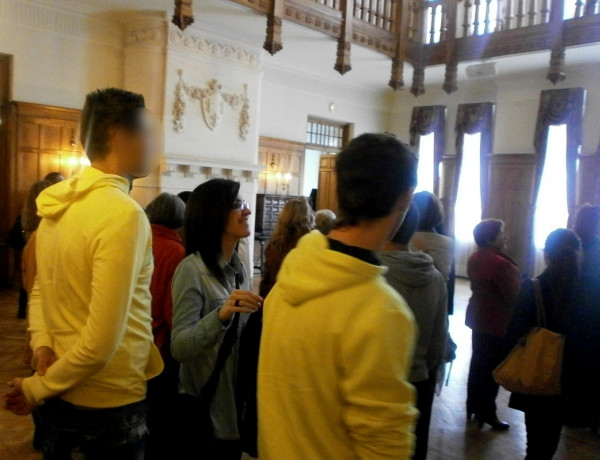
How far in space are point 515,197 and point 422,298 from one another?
389 inches

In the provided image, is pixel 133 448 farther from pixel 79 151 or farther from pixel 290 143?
pixel 290 143

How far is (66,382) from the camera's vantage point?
4.33 feet

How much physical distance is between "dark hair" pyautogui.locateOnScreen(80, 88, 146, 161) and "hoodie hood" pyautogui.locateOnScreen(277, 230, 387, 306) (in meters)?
0.67

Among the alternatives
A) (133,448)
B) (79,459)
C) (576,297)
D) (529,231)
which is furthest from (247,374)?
(529,231)

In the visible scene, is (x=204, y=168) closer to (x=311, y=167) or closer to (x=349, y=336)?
(x=349, y=336)

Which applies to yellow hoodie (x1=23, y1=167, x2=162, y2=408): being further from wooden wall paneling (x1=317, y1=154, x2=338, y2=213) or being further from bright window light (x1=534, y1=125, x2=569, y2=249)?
wooden wall paneling (x1=317, y1=154, x2=338, y2=213)

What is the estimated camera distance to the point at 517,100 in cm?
1098

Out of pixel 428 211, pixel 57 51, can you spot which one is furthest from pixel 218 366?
pixel 57 51

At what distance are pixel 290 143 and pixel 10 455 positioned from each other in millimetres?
8771

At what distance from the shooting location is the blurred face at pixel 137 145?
1.43m

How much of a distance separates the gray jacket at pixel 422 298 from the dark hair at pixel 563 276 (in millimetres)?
948

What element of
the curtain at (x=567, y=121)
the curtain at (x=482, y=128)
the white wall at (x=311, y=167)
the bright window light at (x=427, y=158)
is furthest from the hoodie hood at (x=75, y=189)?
the white wall at (x=311, y=167)

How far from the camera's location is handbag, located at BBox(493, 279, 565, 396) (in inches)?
110

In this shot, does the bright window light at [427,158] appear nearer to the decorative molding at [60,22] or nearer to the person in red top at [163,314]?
Result: the decorative molding at [60,22]
